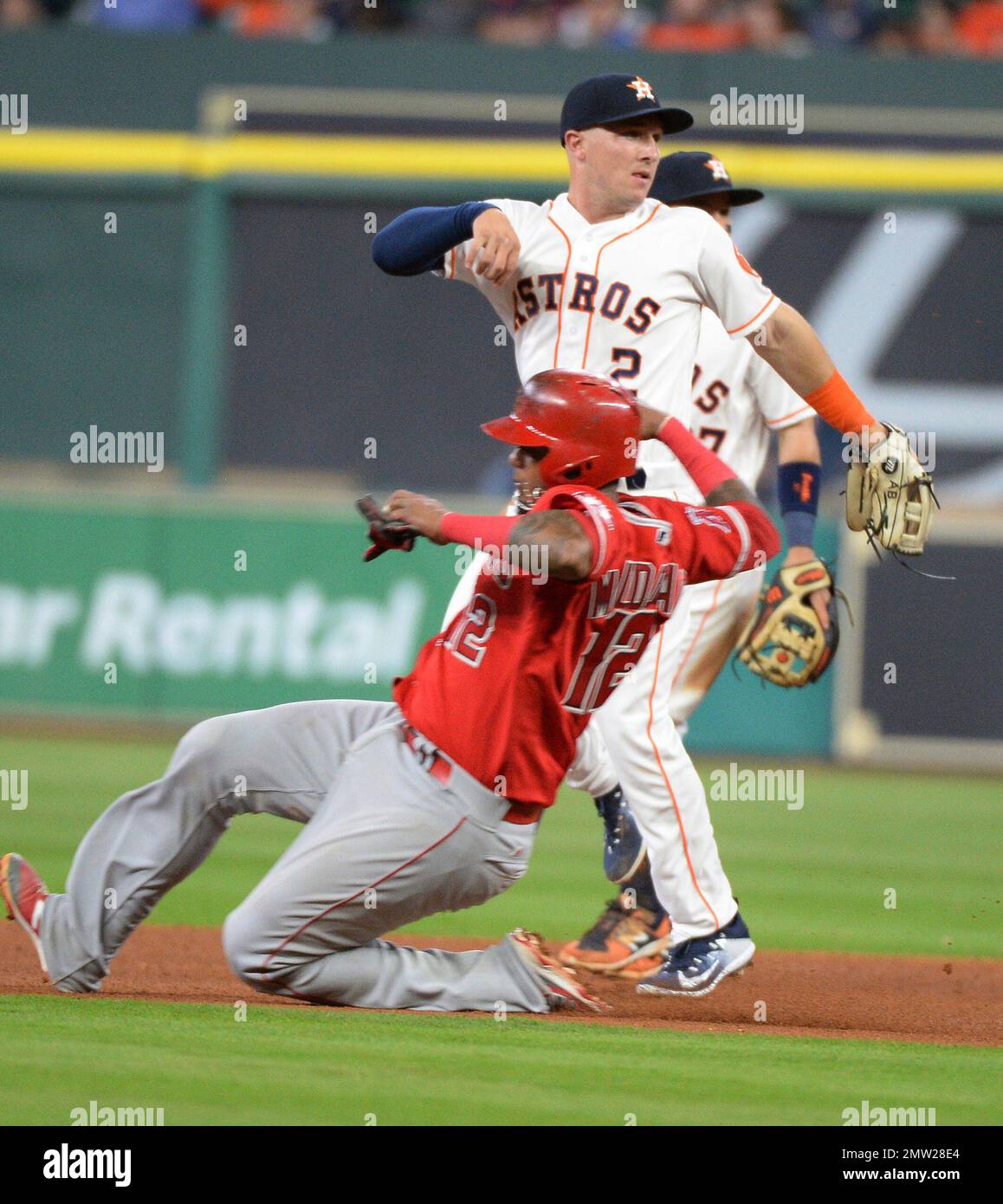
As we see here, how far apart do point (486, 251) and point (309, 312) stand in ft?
31.9

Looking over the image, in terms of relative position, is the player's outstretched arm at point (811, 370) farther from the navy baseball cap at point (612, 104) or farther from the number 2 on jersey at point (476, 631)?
the number 2 on jersey at point (476, 631)

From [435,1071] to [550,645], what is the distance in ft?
3.11

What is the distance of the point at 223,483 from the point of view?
1401cm

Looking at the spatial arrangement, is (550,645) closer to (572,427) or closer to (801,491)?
(572,427)

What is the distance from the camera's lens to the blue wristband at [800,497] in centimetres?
569

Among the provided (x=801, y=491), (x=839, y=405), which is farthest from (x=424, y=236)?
(x=801, y=491)

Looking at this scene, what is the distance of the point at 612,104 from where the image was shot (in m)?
5.01

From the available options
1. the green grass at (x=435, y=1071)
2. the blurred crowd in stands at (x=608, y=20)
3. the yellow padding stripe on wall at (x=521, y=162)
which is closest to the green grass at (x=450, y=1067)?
the green grass at (x=435, y=1071)

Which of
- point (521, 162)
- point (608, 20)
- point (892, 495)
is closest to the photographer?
point (892, 495)

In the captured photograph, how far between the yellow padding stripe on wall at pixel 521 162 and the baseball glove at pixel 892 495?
8477 millimetres

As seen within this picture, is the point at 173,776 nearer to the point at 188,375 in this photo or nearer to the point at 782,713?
the point at 782,713

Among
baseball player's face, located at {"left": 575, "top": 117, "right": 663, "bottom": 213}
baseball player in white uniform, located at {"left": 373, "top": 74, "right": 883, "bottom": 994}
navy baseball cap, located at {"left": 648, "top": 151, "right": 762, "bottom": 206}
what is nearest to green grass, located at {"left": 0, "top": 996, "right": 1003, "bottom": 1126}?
baseball player in white uniform, located at {"left": 373, "top": 74, "right": 883, "bottom": 994}

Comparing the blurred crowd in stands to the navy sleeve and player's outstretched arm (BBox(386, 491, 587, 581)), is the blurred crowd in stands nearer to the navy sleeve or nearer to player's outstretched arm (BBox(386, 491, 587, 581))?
the navy sleeve

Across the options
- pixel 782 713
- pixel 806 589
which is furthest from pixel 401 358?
pixel 806 589
